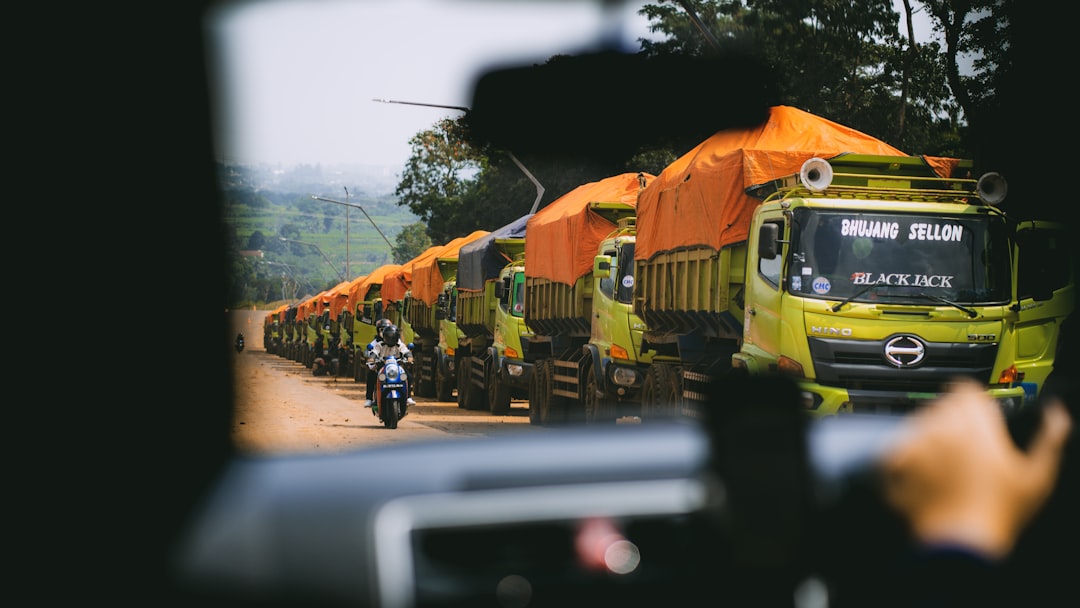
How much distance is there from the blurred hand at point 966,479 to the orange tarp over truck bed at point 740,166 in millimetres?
10916

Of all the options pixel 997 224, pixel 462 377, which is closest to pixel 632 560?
pixel 997 224

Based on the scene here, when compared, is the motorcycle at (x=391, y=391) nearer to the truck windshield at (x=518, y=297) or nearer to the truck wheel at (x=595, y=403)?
the truck wheel at (x=595, y=403)

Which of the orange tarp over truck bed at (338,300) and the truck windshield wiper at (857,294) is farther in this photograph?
the orange tarp over truck bed at (338,300)

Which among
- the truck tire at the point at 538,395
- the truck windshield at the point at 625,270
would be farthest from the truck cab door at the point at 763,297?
the truck tire at the point at 538,395

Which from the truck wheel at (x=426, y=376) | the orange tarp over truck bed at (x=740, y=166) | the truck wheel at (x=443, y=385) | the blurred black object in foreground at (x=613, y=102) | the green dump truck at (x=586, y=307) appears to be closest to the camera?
the blurred black object in foreground at (x=613, y=102)

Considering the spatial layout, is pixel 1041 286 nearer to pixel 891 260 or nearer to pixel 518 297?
pixel 891 260

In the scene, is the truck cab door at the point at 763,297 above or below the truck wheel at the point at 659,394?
above

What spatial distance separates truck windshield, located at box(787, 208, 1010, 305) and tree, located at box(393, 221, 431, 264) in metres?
81.1

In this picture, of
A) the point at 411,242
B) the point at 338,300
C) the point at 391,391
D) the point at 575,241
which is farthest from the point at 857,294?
the point at 411,242

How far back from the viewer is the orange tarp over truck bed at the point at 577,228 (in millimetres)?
20359

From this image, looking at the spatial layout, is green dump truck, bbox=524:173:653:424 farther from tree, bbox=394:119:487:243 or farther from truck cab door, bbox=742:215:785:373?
tree, bbox=394:119:487:243

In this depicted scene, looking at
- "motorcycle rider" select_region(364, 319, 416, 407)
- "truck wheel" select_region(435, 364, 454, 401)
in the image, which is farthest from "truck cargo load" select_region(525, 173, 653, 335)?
"truck wheel" select_region(435, 364, 454, 401)

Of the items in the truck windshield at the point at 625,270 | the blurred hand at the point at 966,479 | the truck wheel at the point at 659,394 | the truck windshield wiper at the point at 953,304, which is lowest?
the truck wheel at the point at 659,394

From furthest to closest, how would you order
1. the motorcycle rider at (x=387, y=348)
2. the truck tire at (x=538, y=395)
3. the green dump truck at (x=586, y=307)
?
the truck tire at (x=538, y=395)
the motorcycle rider at (x=387, y=348)
the green dump truck at (x=586, y=307)
